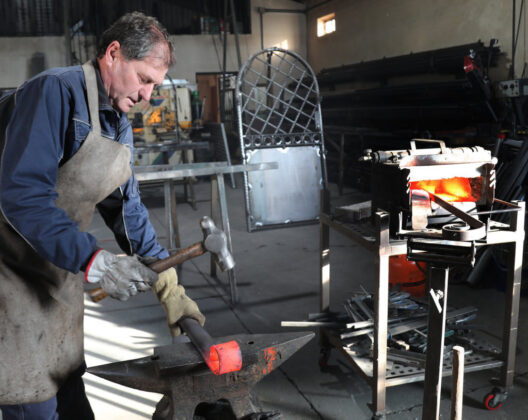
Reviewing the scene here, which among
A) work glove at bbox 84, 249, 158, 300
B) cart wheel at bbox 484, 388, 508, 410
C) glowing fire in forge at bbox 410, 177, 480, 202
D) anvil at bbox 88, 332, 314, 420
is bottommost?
cart wheel at bbox 484, 388, 508, 410

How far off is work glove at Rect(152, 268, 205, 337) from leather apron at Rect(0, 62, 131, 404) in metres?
0.28

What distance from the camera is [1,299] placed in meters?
1.37

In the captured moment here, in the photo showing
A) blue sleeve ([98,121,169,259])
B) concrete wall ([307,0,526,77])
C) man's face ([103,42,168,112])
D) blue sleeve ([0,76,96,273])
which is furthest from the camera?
concrete wall ([307,0,526,77])

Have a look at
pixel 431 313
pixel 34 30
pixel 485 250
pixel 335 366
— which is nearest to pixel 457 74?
pixel 485 250

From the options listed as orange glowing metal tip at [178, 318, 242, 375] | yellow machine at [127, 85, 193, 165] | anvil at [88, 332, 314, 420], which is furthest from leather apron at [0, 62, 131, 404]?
yellow machine at [127, 85, 193, 165]

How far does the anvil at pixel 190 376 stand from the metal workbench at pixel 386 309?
2.09 ft

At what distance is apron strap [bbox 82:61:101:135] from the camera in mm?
1333

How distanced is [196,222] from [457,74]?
3.77 metres

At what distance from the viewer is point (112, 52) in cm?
138

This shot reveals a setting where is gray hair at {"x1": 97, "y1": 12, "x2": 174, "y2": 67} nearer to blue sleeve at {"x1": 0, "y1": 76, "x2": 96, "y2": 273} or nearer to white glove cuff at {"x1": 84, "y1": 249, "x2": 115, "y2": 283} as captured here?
blue sleeve at {"x1": 0, "y1": 76, "x2": 96, "y2": 273}

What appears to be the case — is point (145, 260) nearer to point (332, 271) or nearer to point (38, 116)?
point (38, 116)

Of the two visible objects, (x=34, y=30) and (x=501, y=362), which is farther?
(x=34, y=30)

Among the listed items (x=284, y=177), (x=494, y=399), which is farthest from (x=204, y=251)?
(x=284, y=177)

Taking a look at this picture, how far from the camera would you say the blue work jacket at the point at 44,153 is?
1.15 meters
